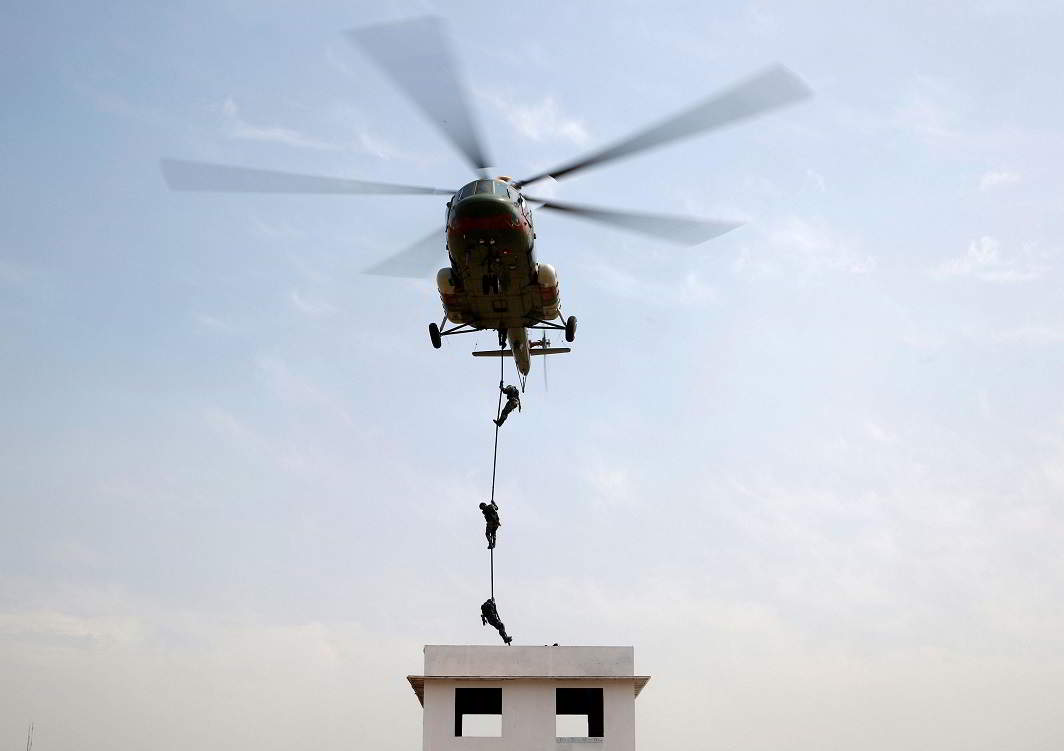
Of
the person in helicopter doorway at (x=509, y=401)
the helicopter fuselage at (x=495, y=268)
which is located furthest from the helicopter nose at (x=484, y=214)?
the person in helicopter doorway at (x=509, y=401)

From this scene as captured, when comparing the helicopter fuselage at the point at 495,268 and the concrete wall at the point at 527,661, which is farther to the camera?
the concrete wall at the point at 527,661

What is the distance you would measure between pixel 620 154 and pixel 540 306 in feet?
11.3

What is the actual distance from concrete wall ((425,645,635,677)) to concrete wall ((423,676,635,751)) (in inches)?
6.1

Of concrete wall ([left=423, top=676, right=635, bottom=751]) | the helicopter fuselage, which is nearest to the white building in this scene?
concrete wall ([left=423, top=676, right=635, bottom=751])

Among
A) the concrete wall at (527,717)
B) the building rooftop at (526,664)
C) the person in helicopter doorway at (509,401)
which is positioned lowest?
the concrete wall at (527,717)

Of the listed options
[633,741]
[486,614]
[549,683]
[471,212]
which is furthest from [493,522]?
[471,212]

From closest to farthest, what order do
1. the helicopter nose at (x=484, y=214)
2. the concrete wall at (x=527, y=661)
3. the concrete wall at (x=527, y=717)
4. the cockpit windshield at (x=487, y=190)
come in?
the helicopter nose at (x=484, y=214), the cockpit windshield at (x=487, y=190), the concrete wall at (x=527, y=717), the concrete wall at (x=527, y=661)

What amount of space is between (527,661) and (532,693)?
68cm

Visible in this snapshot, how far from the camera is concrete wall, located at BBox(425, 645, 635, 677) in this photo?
24906 millimetres

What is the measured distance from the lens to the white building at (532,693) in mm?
24500

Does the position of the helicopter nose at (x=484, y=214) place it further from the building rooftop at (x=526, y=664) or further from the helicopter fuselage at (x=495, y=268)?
the building rooftop at (x=526, y=664)

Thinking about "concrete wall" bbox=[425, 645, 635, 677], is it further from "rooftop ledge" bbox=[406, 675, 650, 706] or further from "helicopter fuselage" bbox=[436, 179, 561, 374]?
"helicopter fuselage" bbox=[436, 179, 561, 374]

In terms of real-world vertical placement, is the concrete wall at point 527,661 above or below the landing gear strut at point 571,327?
below

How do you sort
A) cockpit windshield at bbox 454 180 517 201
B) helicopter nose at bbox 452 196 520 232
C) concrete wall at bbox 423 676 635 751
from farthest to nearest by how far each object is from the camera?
concrete wall at bbox 423 676 635 751
cockpit windshield at bbox 454 180 517 201
helicopter nose at bbox 452 196 520 232
